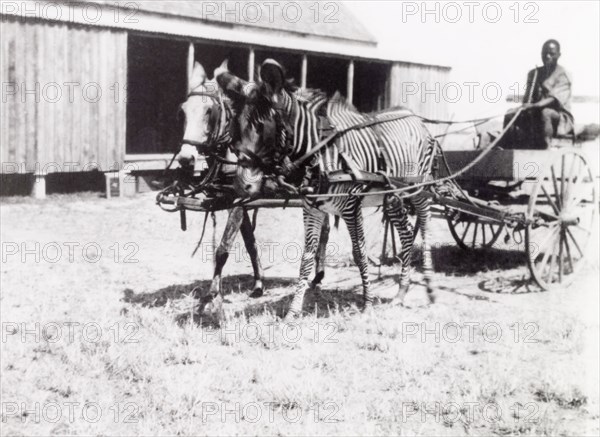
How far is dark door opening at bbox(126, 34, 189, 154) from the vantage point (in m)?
20.5

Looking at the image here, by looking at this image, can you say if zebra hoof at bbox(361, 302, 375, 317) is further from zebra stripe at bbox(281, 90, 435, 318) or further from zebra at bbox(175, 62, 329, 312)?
zebra at bbox(175, 62, 329, 312)

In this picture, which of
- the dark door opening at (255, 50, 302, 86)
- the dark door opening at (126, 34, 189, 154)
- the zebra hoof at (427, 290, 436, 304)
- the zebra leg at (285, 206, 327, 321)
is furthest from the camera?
the dark door opening at (255, 50, 302, 86)

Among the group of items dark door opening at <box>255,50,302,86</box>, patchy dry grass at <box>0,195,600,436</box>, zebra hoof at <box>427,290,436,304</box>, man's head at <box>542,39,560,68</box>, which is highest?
dark door opening at <box>255,50,302,86</box>

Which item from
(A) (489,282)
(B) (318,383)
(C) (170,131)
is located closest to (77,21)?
(C) (170,131)

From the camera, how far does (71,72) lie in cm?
1497

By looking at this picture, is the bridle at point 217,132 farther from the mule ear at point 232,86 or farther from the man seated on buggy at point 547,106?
the man seated on buggy at point 547,106

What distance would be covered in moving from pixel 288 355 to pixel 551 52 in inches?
226

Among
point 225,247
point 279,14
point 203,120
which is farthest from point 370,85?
point 203,120

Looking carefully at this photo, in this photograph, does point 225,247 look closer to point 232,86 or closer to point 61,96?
point 232,86

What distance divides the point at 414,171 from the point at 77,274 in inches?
188

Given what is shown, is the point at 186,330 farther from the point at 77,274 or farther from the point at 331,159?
the point at 77,274

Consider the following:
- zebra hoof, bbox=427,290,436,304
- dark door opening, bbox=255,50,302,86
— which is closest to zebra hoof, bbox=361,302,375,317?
zebra hoof, bbox=427,290,436,304

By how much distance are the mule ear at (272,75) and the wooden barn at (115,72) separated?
843cm

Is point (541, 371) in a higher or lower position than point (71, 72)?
lower
